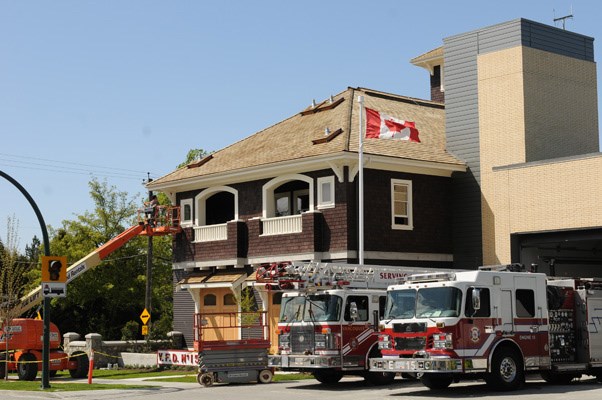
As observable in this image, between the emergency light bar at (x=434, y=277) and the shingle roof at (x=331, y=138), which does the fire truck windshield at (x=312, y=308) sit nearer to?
the emergency light bar at (x=434, y=277)

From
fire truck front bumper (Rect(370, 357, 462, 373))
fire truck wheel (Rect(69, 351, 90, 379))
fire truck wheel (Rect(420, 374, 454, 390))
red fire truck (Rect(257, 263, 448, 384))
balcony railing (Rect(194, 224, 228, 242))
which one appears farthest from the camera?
balcony railing (Rect(194, 224, 228, 242))

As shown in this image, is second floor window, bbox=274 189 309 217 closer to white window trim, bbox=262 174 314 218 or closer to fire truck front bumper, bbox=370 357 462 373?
white window trim, bbox=262 174 314 218

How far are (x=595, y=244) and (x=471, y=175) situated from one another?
17.9 ft

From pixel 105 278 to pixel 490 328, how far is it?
132 ft

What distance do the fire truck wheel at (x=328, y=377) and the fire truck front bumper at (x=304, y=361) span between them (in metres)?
0.94

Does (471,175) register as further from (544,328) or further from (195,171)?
(544,328)

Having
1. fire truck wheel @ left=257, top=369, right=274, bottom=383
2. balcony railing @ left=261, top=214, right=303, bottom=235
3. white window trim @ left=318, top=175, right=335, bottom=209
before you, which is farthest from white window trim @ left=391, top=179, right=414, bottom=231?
fire truck wheel @ left=257, top=369, right=274, bottom=383

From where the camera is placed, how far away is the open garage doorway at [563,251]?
33.9 metres

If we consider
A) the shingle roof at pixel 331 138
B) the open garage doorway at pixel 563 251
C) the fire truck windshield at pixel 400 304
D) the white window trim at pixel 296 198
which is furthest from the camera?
the white window trim at pixel 296 198

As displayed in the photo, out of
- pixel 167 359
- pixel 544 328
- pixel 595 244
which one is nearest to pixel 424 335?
pixel 544 328

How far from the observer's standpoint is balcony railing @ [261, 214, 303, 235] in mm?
35969

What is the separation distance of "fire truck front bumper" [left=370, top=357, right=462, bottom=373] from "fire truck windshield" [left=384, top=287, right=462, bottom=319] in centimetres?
101

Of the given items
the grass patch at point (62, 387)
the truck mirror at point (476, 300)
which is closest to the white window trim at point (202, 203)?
the grass patch at point (62, 387)

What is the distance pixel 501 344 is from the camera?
22531mm
